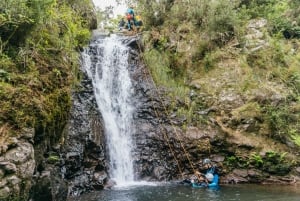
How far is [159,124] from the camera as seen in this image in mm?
10906

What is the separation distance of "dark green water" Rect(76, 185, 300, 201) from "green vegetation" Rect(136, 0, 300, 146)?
6.78ft

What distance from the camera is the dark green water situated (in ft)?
25.2

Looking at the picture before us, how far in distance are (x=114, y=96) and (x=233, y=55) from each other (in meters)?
4.27

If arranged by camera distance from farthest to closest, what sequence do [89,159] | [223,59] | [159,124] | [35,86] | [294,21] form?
1. [294,21]
2. [223,59]
3. [159,124]
4. [89,159]
5. [35,86]

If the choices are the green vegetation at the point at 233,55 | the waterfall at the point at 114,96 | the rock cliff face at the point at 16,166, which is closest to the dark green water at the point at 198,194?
the waterfall at the point at 114,96

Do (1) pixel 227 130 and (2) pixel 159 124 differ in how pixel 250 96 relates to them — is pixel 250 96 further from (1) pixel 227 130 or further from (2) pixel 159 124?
(2) pixel 159 124

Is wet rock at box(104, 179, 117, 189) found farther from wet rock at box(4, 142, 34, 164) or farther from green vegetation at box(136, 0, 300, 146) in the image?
wet rock at box(4, 142, 34, 164)

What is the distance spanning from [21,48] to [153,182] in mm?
5329

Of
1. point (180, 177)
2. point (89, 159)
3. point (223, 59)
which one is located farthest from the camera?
point (223, 59)

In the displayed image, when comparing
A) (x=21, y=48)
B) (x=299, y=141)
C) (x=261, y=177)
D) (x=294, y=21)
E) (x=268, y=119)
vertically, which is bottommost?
(x=261, y=177)

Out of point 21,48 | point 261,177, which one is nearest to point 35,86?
point 21,48

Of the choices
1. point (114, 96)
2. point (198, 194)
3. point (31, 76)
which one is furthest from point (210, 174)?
point (31, 76)

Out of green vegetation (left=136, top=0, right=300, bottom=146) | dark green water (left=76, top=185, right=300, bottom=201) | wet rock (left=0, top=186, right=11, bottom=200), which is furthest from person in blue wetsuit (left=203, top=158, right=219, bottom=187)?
wet rock (left=0, top=186, right=11, bottom=200)

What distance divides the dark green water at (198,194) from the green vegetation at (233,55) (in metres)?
2.07
